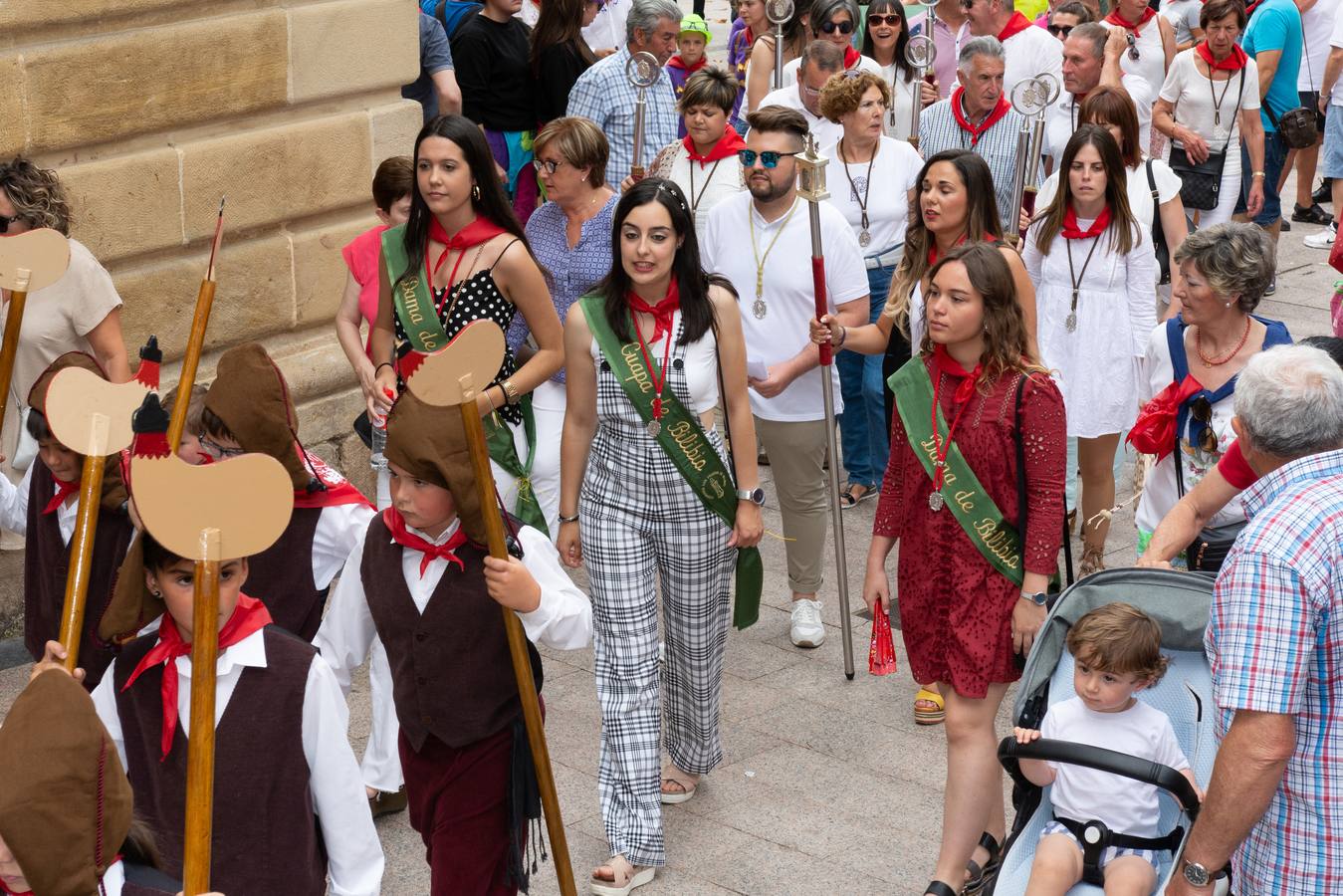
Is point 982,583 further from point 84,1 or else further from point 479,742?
point 84,1

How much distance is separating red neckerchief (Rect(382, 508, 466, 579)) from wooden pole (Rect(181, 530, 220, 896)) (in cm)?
157

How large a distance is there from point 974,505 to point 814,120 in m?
4.45

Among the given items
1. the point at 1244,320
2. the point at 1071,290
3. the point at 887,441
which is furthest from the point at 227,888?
the point at 887,441

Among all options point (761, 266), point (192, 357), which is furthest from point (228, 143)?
point (192, 357)

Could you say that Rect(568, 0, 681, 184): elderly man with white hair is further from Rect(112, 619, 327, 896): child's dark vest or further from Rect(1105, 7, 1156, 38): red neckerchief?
Rect(112, 619, 327, 896): child's dark vest

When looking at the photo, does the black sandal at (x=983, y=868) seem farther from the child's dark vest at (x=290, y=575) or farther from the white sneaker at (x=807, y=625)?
the child's dark vest at (x=290, y=575)

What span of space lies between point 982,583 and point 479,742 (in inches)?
60.5

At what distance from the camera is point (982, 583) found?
16.5 feet

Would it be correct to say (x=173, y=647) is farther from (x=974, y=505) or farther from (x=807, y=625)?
(x=807, y=625)

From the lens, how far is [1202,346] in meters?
5.48

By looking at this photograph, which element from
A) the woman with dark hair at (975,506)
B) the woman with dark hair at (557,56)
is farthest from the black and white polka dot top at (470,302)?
the woman with dark hair at (557,56)

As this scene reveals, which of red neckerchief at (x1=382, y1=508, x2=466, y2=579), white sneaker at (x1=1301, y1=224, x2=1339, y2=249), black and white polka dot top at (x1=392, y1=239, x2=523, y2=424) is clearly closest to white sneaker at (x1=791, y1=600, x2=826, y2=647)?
black and white polka dot top at (x1=392, y1=239, x2=523, y2=424)

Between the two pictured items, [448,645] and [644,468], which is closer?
[448,645]

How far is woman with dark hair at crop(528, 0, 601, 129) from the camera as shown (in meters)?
10.1
